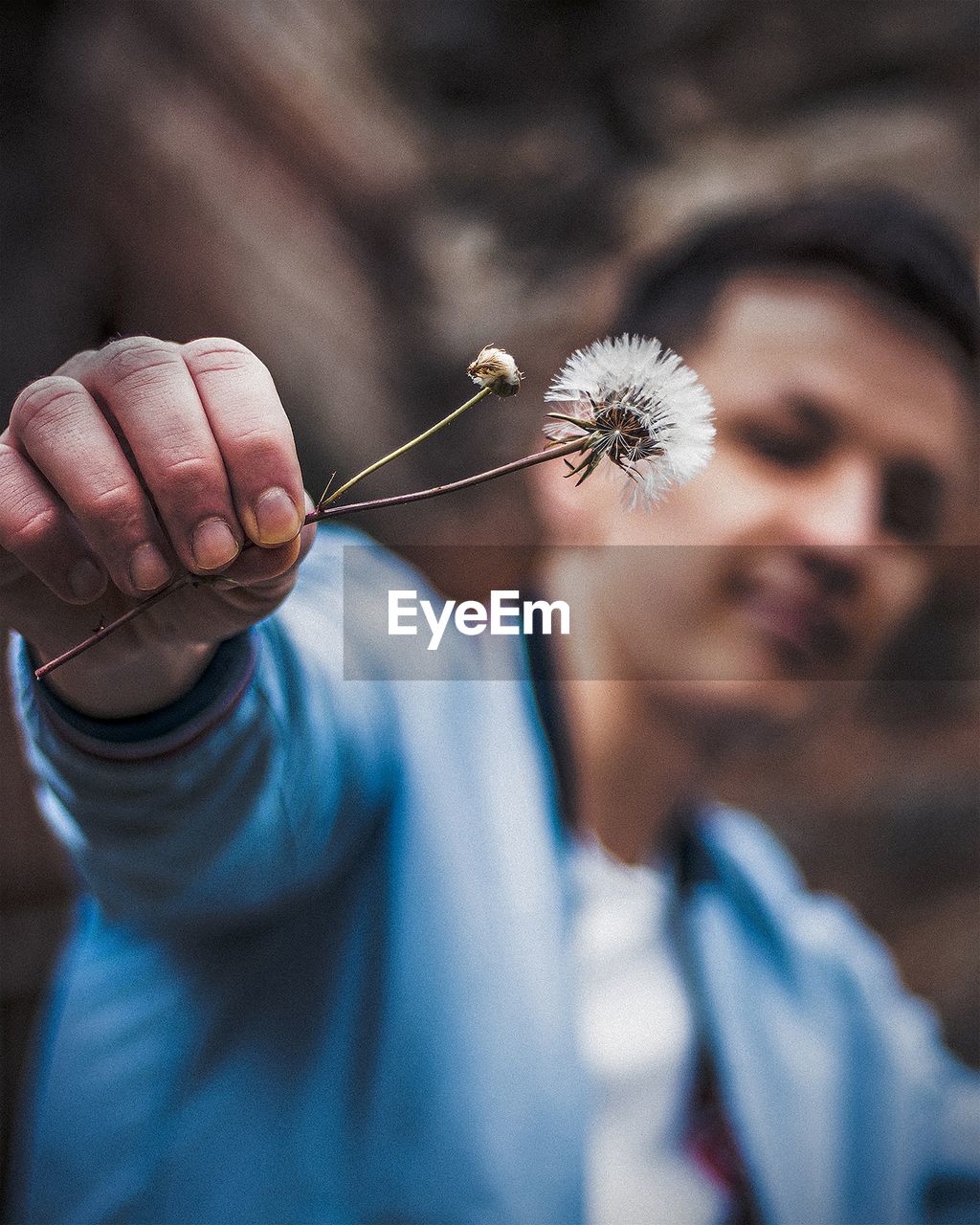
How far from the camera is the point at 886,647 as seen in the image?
0.59 m

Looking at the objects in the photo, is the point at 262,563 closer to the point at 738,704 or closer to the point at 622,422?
the point at 622,422

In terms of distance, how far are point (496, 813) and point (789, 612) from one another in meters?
0.17

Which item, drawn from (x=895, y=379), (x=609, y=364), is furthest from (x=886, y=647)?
(x=609, y=364)

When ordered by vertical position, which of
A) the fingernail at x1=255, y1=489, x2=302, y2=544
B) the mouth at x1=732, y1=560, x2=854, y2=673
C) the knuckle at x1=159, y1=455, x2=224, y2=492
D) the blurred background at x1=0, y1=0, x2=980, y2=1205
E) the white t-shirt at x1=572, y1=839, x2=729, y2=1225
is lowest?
the white t-shirt at x1=572, y1=839, x2=729, y2=1225

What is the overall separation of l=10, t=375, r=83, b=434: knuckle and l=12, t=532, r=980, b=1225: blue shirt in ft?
0.25

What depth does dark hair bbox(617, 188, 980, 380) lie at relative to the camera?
396 millimetres

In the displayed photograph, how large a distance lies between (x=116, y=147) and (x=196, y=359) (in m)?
0.44

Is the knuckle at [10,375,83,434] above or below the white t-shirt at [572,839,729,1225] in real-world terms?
above

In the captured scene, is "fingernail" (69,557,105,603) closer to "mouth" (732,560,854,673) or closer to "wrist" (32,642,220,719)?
"wrist" (32,642,220,719)

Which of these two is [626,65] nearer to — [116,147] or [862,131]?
[862,131]

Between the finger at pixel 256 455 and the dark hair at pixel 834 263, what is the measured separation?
0.25 meters

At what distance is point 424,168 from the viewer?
56 centimetres

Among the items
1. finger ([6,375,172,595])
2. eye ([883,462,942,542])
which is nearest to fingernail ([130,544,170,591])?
finger ([6,375,172,595])

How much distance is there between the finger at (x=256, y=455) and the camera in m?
0.14
